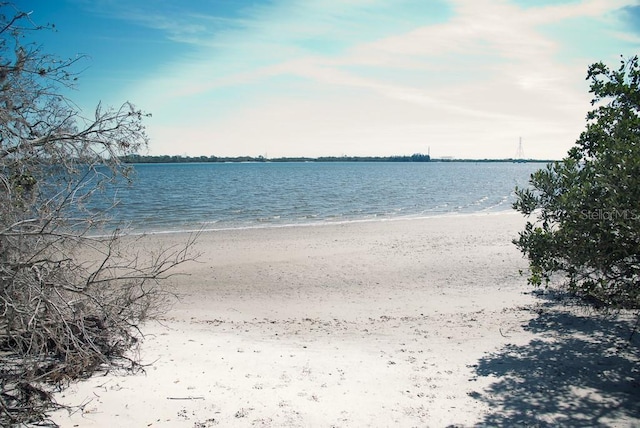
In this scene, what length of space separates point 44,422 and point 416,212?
1195 inches

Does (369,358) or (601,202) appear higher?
(601,202)

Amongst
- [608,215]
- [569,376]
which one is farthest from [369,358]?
[608,215]

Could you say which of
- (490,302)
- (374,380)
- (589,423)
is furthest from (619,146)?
(490,302)

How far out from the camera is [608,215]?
5.00 m

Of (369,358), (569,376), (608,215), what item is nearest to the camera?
(608,215)

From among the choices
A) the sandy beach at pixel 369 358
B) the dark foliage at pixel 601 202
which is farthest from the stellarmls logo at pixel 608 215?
the sandy beach at pixel 369 358

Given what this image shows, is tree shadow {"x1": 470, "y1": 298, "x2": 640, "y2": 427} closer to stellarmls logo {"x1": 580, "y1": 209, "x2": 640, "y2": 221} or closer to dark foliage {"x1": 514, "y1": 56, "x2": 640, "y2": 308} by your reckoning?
dark foliage {"x1": 514, "y1": 56, "x2": 640, "y2": 308}

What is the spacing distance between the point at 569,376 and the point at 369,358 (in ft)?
9.59

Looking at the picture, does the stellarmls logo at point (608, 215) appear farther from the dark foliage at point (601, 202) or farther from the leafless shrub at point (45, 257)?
the leafless shrub at point (45, 257)

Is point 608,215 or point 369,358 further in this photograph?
point 369,358

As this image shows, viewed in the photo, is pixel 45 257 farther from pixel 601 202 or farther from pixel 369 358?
pixel 601 202

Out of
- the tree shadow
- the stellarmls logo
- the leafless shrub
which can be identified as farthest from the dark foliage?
the leafless shrub

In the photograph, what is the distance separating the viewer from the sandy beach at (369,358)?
202 inches

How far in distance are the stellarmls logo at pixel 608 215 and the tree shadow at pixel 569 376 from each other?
7.85ft
